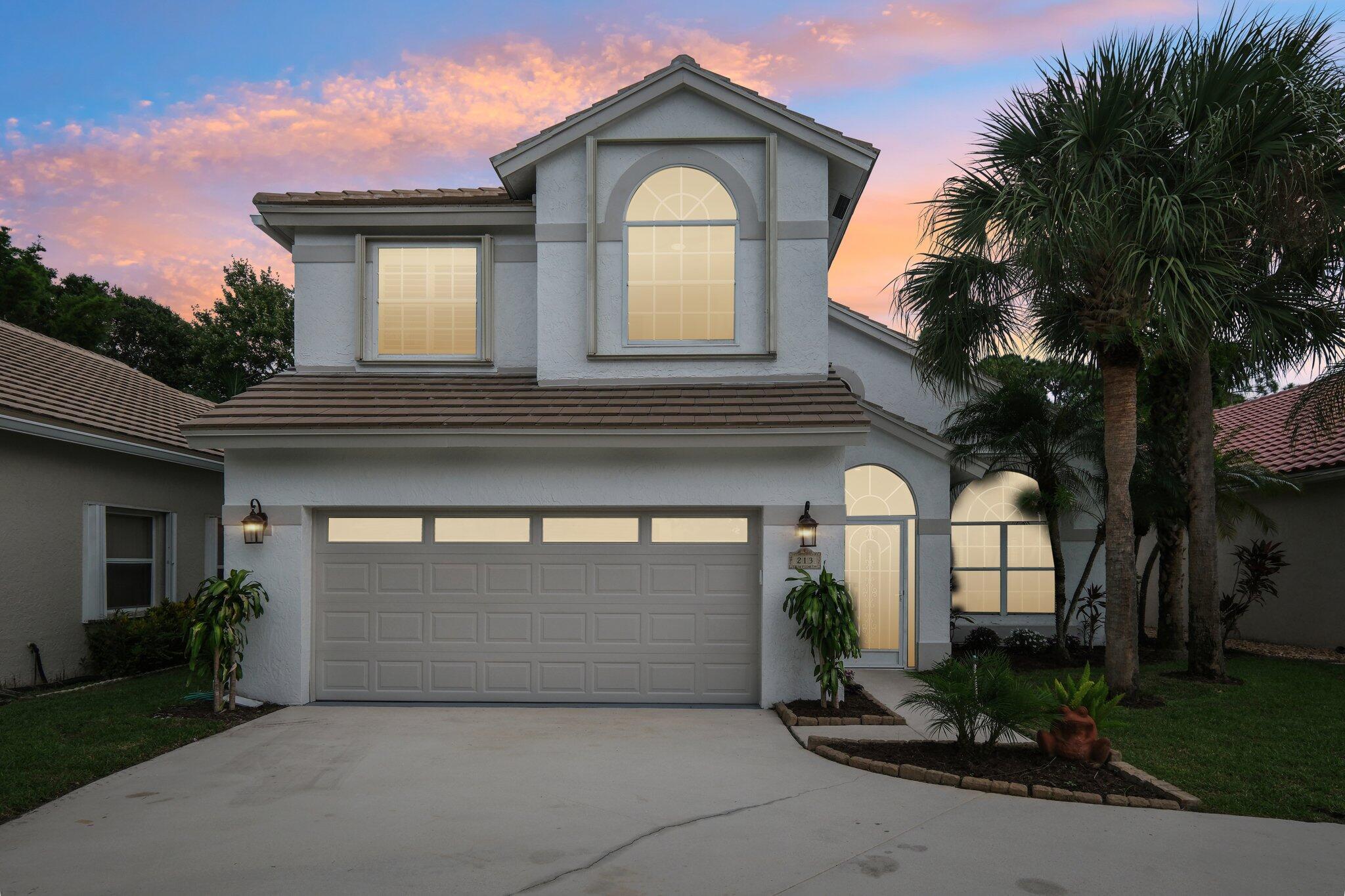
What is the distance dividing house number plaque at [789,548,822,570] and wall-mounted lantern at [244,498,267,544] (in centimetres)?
608

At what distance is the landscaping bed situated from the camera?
8.80 meters

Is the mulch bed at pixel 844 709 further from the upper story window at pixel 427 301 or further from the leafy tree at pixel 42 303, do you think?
the leafy tree at pixel 42 303

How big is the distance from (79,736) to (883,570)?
9932 millimetres

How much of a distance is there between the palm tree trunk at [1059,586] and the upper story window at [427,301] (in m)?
9.06

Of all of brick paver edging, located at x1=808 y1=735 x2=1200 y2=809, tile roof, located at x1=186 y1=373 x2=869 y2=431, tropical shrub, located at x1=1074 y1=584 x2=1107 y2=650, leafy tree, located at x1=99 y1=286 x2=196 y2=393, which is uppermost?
leafy tree, located at x1=99 y1=286 x2=196 y2=393

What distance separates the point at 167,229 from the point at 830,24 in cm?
1533

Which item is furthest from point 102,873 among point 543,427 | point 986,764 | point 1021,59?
point 1021,59

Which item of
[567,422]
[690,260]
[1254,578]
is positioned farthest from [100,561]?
[1254,578]

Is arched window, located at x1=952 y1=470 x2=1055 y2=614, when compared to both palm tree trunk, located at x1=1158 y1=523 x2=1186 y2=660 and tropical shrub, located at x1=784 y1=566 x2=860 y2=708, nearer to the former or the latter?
palm tree trunk, located at x1=1158 y1=523 x2=1186 y2=660

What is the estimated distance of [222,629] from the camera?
9.16 m

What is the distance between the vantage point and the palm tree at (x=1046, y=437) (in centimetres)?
1304

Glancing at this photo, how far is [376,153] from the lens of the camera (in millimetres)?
19422

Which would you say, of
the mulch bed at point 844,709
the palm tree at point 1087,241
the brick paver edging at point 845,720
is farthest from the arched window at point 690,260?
the brick paver edging at point 845,720

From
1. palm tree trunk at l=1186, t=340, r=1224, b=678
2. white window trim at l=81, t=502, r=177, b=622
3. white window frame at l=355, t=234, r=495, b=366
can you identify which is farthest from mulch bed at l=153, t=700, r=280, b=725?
palm tree trunk at l=1186, t=340, r=1224, b=678
